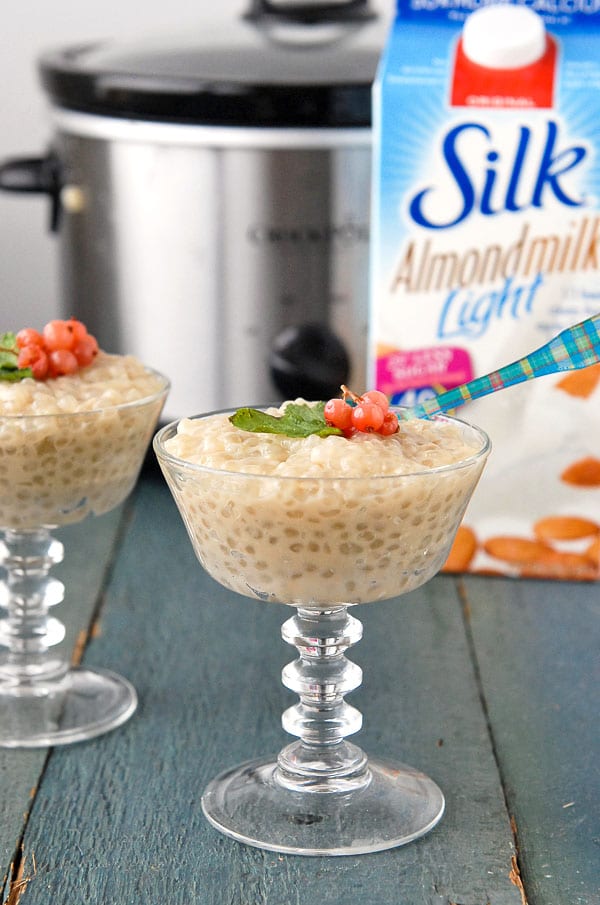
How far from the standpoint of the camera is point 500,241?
1.60 metres

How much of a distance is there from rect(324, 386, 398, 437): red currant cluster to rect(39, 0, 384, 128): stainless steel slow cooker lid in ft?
2.46

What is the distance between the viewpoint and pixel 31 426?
122cm

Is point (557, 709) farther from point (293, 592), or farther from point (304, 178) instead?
point (304, 178)

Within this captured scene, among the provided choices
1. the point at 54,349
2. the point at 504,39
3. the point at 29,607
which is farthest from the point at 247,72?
the point at 29,607

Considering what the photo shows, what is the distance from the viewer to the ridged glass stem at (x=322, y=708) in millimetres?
1166

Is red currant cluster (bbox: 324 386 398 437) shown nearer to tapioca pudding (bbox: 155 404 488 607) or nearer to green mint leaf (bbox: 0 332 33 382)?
tapioca pudding (bbox: 155 404 488 607)

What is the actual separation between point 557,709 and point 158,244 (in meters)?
0.88

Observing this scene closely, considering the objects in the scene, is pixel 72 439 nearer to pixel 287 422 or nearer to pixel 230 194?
pixel 287 422

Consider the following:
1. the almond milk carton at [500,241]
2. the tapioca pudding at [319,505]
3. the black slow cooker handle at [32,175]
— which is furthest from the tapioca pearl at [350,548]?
the black slow cooker handle at [32,175]

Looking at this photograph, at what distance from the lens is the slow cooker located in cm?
175

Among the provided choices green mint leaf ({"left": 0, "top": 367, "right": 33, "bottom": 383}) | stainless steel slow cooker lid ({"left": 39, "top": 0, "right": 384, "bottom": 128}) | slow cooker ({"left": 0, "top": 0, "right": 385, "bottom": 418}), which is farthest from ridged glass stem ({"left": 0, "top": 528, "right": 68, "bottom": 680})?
stainless steel slow cooker lid ({"left": 39, "top": 0, "right": 384, "bottom": 128})

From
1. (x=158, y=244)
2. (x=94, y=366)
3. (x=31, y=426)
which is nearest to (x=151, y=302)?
(x=158, y=244)

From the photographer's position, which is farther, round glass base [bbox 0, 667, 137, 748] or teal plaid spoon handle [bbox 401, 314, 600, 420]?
round glass base [bbox 0, 667, 137, 748]

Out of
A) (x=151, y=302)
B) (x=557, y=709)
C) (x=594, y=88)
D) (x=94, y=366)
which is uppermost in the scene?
(x=594, y=88)
